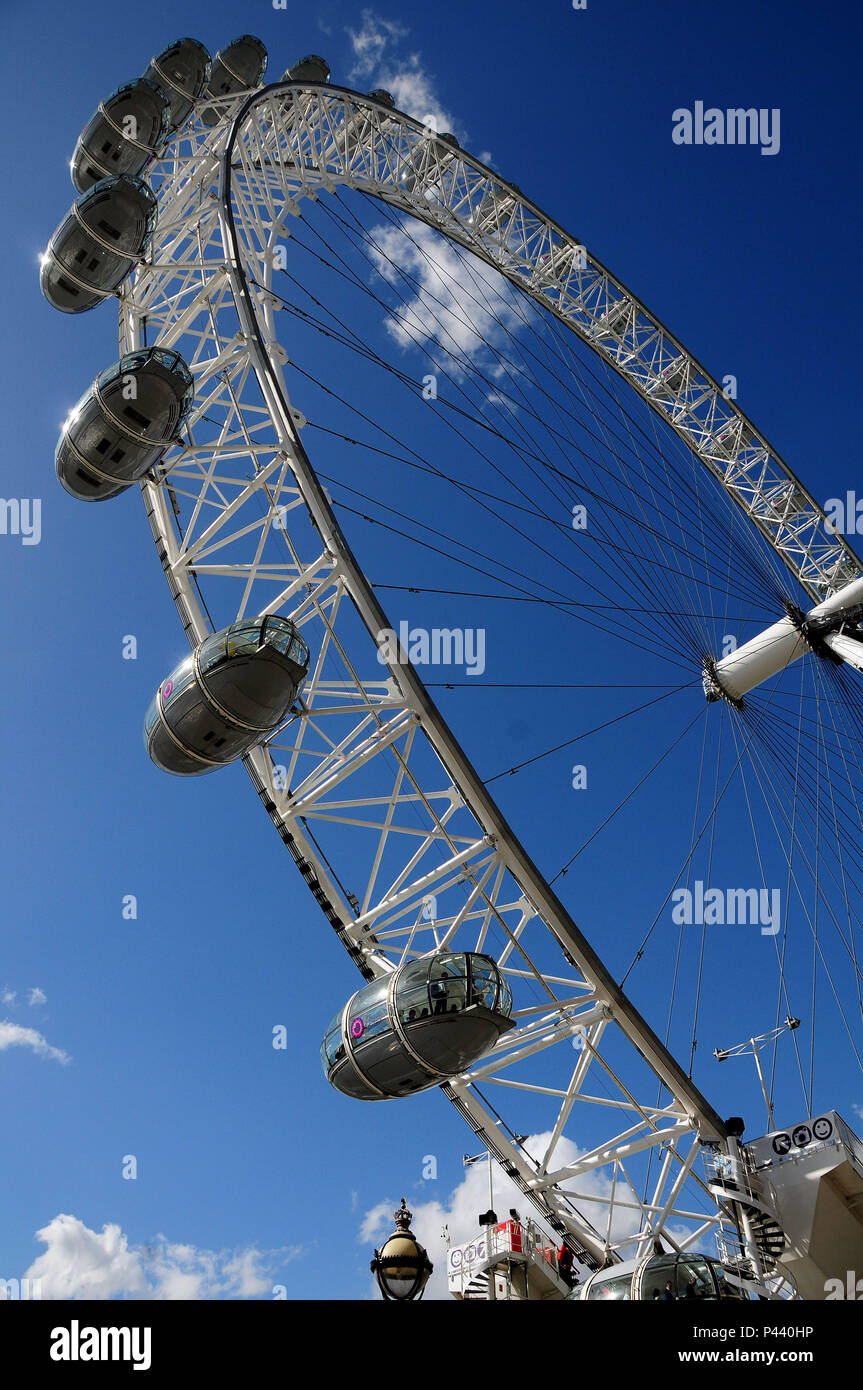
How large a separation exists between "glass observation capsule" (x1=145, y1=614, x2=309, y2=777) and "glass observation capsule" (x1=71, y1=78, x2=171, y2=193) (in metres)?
12.1

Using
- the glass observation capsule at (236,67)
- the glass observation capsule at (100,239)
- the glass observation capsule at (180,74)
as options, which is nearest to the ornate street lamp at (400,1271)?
the glass observation capsule at (100,239)

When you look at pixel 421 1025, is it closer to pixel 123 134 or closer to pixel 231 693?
pixel 231 693

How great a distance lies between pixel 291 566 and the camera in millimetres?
15406

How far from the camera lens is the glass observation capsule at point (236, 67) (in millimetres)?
23516

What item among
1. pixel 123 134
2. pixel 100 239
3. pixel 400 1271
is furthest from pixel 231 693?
pixel 123 134

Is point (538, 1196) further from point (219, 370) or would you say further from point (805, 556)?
point (805, 556)

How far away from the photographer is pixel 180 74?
22.0 meters

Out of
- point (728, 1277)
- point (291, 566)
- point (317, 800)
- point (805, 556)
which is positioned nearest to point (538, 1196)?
point (728, 1277)

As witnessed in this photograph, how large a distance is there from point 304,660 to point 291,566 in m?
2.34

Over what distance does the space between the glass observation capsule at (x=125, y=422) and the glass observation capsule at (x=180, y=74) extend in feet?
32.0

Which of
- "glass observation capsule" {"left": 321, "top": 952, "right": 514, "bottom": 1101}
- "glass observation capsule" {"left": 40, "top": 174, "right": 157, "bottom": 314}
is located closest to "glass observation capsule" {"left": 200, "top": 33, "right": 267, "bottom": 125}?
"glass observation capsule" {"left": 40, "top": 174, "right": 157, "bottom": 314}

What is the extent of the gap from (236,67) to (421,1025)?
2246 centimetres

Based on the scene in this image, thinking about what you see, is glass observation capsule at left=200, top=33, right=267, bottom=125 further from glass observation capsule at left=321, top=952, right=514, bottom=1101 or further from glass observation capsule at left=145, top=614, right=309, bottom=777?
glass observation capsule at left=321, top=952, right=514, bottom=1101

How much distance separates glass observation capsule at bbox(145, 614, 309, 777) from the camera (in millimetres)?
13297
